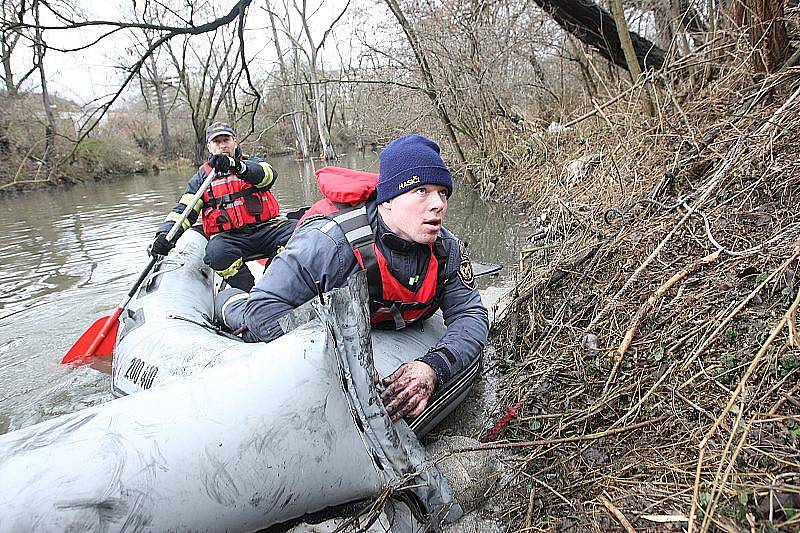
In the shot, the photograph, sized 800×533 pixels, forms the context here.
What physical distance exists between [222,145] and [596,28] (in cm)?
400

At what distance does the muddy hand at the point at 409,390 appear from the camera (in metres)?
2.03

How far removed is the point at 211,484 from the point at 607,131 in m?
5.24

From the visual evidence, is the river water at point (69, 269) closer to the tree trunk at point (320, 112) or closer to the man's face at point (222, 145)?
the man's face at point (222, 145)

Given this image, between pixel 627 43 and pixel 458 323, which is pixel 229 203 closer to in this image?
pixel 458 323

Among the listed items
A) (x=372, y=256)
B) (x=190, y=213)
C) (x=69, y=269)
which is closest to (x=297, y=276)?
(x=372, y=256)

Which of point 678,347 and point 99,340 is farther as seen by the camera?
point 99,340

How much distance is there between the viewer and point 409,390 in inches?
83.2

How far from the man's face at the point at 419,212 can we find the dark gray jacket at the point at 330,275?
7cm

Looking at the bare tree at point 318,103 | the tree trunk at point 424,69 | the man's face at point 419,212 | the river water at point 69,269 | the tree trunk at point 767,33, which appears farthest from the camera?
the bare tree at point 318,103

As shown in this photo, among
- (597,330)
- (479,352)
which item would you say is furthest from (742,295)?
(479,352)

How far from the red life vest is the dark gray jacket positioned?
2.35 meters

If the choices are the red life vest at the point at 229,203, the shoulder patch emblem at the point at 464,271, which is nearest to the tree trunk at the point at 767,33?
the shoulder patch emblem at the point at 464,271

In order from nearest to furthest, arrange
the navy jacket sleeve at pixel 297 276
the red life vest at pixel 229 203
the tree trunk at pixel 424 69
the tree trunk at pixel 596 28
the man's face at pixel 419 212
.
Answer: the navy jacket sleeve at pixel 297 276
the man's face at pixel 419 212
the red life vest at pixel 229 203
the tree trunk at pixel 596 28
the tree trunk at pixel 424 69

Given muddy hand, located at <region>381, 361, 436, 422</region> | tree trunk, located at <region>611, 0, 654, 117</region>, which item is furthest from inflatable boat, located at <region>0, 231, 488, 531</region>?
tree trunk, located at <region>611, 0, 654, 117</region>
